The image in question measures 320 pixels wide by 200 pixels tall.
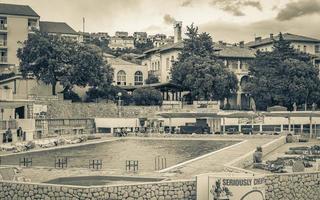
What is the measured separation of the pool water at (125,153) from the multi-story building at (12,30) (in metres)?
40.6

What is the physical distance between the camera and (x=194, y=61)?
7438 cm

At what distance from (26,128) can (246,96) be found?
150 feet

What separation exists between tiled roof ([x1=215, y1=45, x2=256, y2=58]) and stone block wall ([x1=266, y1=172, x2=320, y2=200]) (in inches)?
2378

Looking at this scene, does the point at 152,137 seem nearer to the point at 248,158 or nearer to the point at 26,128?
the point at 26,128

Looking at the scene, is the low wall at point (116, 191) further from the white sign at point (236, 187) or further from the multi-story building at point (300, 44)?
the multi-story building at point (300, 44)

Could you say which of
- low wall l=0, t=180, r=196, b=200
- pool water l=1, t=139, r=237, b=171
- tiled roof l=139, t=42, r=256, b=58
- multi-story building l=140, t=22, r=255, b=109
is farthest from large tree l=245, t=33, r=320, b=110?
low wall l=0, t=180, r=196, b=200

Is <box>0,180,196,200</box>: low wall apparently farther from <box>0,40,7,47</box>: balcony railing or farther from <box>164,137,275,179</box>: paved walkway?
<box>0,40,7,47</box>: balcony railing

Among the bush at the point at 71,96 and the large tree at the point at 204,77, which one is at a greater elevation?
the large tree at the point at 204,77

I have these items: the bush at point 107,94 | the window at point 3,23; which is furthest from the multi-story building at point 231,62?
the window at point 3,23

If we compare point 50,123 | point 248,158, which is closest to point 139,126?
point 50,123

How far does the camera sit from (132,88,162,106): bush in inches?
2726

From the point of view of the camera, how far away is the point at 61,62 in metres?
65.9

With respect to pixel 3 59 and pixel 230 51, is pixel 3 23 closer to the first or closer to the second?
pixel 3 59

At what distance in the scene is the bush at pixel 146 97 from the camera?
227ft
